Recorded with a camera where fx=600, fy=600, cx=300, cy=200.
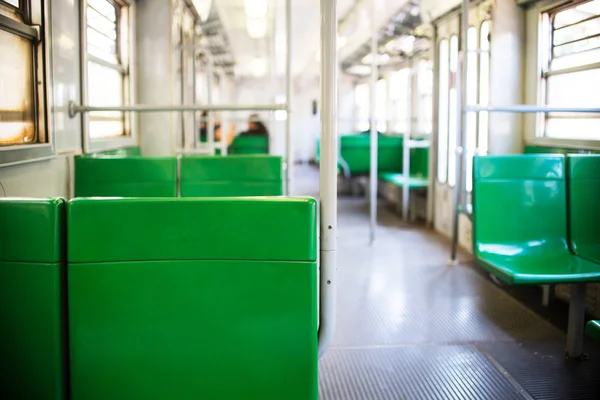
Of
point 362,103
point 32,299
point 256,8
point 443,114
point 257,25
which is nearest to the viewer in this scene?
point 32,299

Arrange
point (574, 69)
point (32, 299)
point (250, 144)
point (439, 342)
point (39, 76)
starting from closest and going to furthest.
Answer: point (32, 299) < point (39, 76) < point (439, 342) < point (574, 69) < point (250, 144)

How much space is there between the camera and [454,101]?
6488 millimetres

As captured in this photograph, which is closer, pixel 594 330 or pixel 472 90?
pixel 594 330

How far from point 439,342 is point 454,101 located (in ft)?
12.4

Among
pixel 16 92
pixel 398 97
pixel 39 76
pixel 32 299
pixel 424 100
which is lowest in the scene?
pixel 32 299

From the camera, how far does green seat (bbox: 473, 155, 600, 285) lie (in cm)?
347

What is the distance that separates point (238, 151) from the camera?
38.0ft

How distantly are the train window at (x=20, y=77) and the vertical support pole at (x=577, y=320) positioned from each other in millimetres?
2876

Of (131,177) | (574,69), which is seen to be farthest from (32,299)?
(574,69)

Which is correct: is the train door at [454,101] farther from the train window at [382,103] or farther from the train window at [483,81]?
the train window at [382,103]

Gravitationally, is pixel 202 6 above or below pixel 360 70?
below

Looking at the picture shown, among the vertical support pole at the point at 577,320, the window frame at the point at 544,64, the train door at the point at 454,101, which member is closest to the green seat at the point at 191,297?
the vertical support pole at the point at 577,320

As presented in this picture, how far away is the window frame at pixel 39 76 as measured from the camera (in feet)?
9.62

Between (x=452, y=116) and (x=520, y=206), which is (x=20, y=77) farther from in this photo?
(x=452, y=116)
